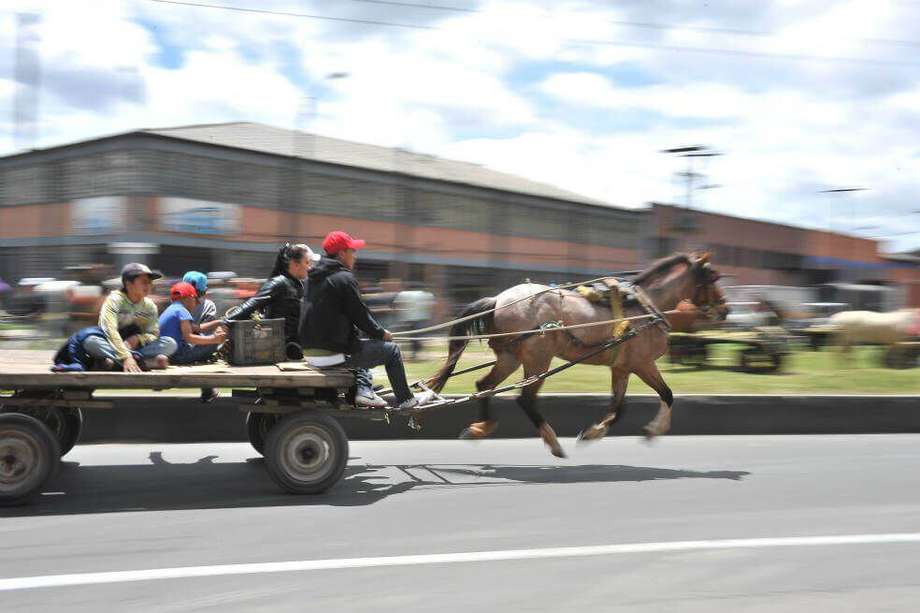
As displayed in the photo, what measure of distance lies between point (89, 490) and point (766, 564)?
5106mm

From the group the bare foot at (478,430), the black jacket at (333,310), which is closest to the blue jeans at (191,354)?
the black jacket at (333,310)

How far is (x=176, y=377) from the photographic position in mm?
6434

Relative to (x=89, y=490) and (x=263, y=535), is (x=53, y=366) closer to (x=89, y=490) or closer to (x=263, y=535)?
(x=89, y=490)

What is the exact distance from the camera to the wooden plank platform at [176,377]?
6242mm

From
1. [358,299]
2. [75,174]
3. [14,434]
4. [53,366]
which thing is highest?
[75,174]

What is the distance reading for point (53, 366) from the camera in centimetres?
650

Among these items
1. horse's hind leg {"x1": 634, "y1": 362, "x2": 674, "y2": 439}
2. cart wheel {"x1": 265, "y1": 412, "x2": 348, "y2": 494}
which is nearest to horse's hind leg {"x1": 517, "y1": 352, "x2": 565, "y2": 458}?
horse's hind leg {"x1": 634, "y1": 362, "x2": 674, "y2": 439}

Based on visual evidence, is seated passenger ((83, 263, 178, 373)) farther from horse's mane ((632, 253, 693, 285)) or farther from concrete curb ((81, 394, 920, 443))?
horse's mane ((632, 253, 693, 285))

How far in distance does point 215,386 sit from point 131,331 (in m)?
0.90

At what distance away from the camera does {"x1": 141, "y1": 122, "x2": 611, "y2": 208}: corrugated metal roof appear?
1175 inches

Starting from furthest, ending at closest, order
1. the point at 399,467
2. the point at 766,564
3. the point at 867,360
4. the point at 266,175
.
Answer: the point at 266,175
the point at 867,360
the point at 399,467
the point at 766,564

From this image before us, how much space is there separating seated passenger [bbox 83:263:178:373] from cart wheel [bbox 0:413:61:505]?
0.69 meters

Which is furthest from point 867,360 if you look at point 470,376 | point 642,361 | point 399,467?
point 399,467

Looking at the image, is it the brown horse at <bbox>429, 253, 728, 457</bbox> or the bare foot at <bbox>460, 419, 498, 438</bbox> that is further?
the brown horse at <bbox>429, 253, 728, 457</bbox>
